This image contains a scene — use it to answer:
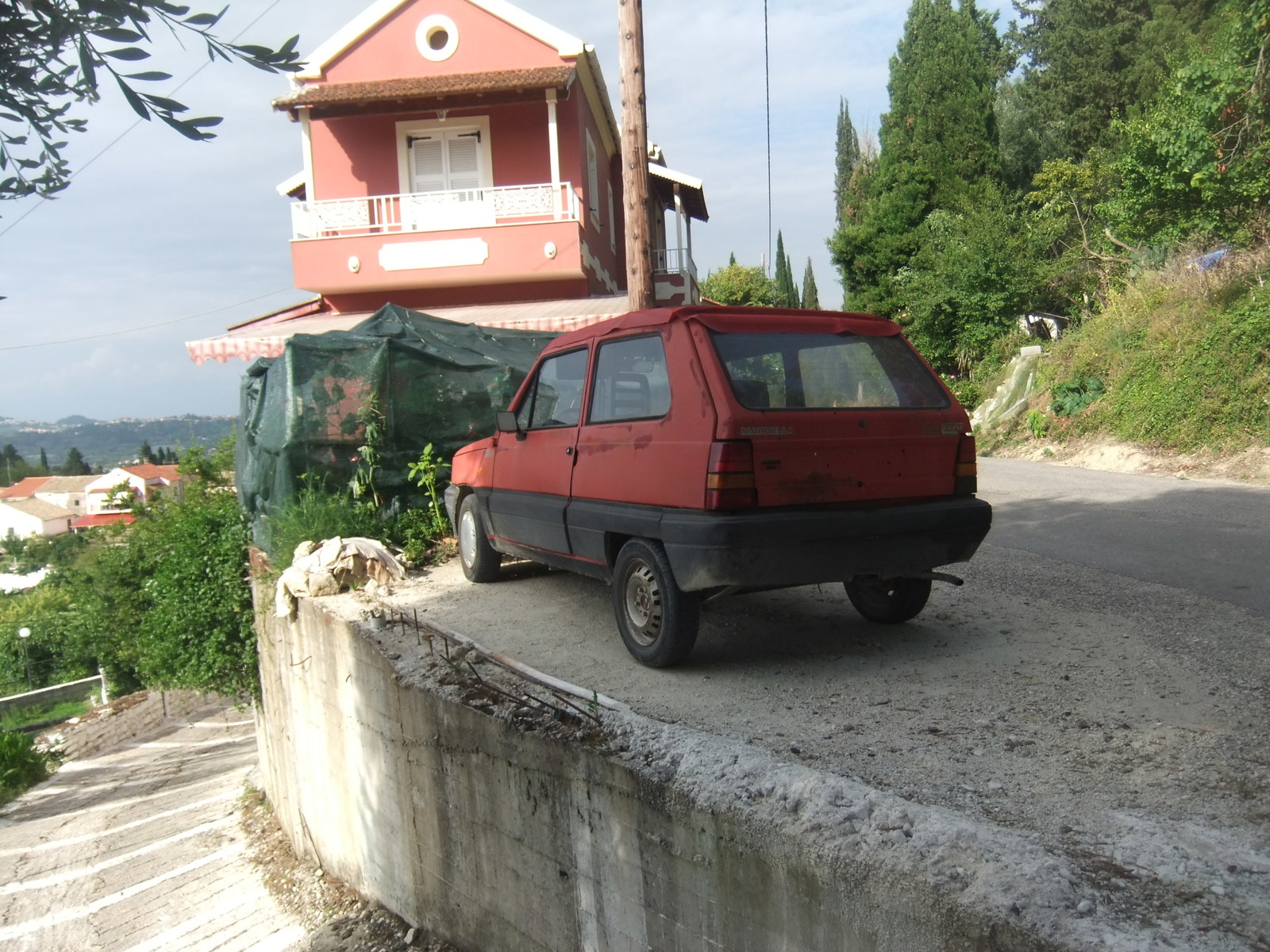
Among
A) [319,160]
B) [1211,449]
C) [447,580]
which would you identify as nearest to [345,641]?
[447,580]

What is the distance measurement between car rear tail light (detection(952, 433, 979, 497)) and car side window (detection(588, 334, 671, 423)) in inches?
62.6

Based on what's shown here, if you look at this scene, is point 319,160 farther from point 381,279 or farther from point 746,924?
point 746,924

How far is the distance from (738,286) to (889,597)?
33702 mm

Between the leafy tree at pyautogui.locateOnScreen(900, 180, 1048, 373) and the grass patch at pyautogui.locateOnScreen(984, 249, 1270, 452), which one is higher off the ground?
the leafy tree at pyautogui.locateOnScreen(900, 180, 1048, 373)

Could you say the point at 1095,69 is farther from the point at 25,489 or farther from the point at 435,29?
the point at 25,489

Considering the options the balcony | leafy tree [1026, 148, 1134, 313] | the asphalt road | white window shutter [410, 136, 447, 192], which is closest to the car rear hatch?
the asphalt road

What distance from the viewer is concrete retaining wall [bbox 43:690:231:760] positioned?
2588 cm

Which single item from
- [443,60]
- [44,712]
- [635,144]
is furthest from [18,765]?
[44,712]

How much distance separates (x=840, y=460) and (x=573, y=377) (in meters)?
1.99

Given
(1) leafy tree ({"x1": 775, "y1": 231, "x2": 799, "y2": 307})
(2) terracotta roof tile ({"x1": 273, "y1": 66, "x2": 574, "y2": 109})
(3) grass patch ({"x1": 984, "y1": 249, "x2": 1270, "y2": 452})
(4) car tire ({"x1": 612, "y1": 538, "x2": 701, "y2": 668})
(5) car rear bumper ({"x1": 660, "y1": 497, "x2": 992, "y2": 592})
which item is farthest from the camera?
(1) leafy tree ({"x1": 775, "y1": 231, "x2": 799, "y2": 307})

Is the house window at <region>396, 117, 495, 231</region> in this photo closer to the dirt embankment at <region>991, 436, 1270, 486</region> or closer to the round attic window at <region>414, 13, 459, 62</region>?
the round attic window at <region>414, 13, 459, 62</region>

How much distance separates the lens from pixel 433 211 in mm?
18172

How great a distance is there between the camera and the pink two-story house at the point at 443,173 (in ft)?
58.0

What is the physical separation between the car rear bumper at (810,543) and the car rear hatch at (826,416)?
10 centimetres
